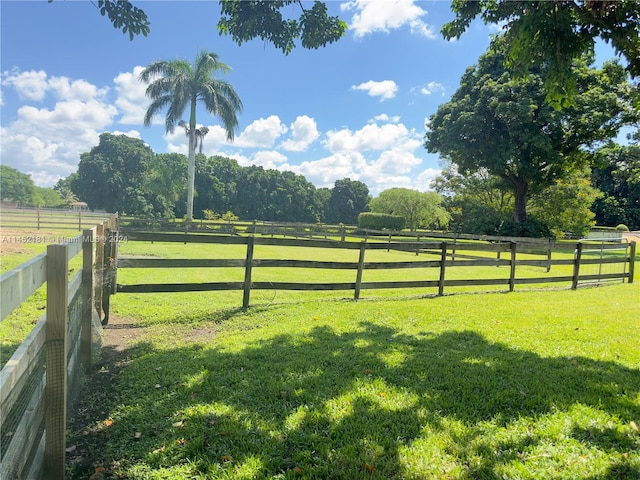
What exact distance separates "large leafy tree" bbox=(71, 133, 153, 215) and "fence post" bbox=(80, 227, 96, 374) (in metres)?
58.7

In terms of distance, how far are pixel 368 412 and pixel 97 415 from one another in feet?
7.21

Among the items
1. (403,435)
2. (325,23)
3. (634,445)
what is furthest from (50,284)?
(325,23)

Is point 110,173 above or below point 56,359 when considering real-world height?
above

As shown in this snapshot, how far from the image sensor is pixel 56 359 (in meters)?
2.14

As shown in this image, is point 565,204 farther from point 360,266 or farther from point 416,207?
point 360,266

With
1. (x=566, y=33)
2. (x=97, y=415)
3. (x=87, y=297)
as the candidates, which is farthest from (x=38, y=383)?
(x=566, y=33)

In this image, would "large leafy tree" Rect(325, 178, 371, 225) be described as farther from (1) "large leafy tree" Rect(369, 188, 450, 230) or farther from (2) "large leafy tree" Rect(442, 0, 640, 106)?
(2) "large leafy tree" Rect(442, 0, 640, 106)

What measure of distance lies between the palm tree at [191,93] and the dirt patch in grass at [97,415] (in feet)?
84.5

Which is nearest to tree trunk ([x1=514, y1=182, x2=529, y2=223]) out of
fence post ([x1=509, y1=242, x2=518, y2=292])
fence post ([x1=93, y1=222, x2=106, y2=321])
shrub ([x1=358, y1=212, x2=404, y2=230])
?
shrub ([x1=358, y1=212, x2=404, y2=230])

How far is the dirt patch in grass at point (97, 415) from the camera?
2.47 metres

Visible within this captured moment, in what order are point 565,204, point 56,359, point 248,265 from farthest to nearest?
point 565,204, point 248,265, point 56,359

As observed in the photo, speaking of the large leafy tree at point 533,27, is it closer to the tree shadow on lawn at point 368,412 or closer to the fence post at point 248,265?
the fence post at point 248,265

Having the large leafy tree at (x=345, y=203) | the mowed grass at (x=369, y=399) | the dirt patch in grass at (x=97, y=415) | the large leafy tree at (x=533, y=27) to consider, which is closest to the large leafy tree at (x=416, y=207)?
the mowed grass at (x=369, y=399)

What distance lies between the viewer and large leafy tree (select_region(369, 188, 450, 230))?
34.8 metres
